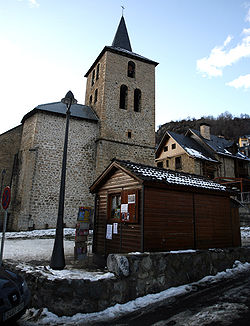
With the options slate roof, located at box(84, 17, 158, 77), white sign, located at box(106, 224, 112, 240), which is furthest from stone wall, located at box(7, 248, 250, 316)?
slate roof, located at box(84, 17, 158, 77)

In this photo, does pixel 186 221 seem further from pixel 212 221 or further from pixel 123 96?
pixel 123 96

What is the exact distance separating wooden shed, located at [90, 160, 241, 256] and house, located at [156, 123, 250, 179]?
1902 centimetres

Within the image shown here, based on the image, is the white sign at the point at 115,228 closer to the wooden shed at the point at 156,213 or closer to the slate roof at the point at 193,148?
the wooden shed at the point at 156,213

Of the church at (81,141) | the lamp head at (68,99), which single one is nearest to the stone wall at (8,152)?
the church at (81,141)

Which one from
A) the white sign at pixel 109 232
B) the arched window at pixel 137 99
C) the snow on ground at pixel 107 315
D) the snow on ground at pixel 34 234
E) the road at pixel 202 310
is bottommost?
the snow on ground at pixel 107 315

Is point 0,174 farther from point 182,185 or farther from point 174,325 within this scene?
point 174,325

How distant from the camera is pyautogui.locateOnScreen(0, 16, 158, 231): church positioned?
17484mm

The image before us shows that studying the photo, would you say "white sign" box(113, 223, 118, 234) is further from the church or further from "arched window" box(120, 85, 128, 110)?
"arched window" box(120, 85, 128, 110)

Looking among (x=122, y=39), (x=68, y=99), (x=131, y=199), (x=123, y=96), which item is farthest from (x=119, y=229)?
(x=122, y=39)

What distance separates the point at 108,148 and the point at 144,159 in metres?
3.83

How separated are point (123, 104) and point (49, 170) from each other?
9875 millimetres

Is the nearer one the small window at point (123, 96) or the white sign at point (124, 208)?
the white sign at point (124, 208)

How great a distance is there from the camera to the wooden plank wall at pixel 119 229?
661cm

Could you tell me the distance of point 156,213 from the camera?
6605mm
